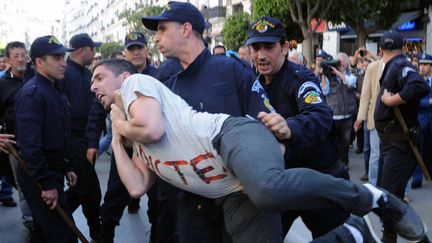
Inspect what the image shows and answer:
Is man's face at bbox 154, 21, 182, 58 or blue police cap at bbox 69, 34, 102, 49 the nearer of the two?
man's face at bbox 154, 21, 182, 58

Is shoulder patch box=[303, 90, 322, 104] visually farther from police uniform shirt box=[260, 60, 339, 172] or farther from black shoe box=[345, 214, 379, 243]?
black shoe box=[345, 214, 379, 243]

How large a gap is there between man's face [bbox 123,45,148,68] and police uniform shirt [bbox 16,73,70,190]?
1097mm

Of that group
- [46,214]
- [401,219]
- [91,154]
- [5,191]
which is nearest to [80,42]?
[91,154]

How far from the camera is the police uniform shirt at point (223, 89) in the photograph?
8.09 feet

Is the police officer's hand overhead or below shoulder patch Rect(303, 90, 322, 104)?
below

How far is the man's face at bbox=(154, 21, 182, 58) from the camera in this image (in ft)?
8.32

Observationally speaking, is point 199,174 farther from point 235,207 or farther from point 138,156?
point 138,156

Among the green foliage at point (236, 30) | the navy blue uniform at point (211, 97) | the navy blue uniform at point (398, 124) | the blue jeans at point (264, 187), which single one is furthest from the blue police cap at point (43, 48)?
the green foliage at point (236, 30)

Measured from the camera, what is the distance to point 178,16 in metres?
2.53

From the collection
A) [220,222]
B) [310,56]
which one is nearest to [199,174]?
[220,222]

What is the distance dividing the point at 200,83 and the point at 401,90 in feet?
8.27

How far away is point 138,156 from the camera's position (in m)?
2.61

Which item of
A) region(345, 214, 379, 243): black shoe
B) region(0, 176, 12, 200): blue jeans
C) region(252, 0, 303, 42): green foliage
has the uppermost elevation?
region(252, 0, 303, 42): green foliage

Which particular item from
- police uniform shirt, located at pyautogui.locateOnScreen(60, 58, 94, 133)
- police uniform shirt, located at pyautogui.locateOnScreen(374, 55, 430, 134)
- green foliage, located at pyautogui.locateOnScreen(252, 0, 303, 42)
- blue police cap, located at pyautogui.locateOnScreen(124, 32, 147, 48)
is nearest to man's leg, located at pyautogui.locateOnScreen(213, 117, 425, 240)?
police uniform shirt, located at pyautogui.locateOnScreen(374, 55, 430, 134)
